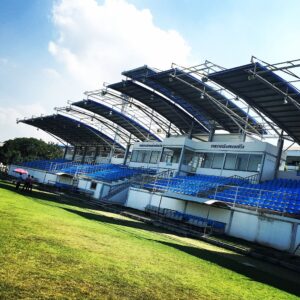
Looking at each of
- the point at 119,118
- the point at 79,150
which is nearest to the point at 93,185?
the point at 119,118

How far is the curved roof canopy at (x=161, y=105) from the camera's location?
124 feet

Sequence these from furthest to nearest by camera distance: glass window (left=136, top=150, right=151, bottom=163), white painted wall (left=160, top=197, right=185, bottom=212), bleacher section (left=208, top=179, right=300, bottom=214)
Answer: glass window (left=136, top=150, right=151, bottom=163)
white painted wall (left=160, top=197, right=185, bottom=212)
bleacher section (left=208, top=179, right=300, bottom=214)

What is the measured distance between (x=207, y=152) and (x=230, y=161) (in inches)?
124

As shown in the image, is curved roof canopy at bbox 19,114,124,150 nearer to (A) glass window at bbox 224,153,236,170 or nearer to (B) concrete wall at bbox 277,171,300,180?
(A) glass window at bbox 224,153,236,170

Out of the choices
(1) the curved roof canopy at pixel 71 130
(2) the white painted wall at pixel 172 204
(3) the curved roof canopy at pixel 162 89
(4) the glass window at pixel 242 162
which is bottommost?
(2) the white painted wall at pixel 172 204

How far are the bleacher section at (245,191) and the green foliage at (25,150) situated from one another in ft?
207

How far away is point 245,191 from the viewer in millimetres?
24859

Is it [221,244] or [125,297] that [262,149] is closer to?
[221,244]

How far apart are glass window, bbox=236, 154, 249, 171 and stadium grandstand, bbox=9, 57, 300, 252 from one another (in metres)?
0.10

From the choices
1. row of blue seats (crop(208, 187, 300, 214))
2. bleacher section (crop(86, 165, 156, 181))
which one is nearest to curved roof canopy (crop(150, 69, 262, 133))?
bleacher section (crop(86, 165, 156, 181))

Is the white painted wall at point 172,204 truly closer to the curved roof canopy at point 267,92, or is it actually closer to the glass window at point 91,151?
the curved roof canopy at point 267,92

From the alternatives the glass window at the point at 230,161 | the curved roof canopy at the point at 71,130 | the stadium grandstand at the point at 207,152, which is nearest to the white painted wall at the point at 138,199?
the stadium grandstand at the point at 207,152

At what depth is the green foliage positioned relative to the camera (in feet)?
286

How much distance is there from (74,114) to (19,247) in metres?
45.5
